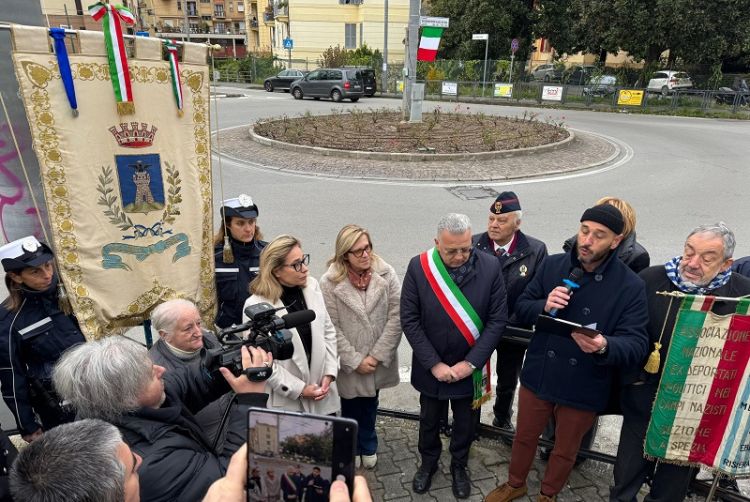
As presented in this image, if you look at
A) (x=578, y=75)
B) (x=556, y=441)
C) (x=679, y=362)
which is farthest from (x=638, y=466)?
(x=578, y=75)

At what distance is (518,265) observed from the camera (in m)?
3.48

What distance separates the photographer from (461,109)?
23562 mm

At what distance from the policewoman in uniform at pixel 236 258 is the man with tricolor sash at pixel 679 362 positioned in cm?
260

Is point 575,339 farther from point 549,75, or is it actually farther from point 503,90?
point 549,75

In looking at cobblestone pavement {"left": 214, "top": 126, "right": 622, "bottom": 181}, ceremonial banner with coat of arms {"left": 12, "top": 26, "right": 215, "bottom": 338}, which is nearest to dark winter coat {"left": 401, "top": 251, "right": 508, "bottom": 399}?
ceremonial banner with coat of arms {"left": 12, "top": 26, "right": 215, "bottom": 338}

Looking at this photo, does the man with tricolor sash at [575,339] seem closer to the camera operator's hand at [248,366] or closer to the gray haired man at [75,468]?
the camera operator's hand at [248,366]

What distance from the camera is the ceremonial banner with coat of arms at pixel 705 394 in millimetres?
2559

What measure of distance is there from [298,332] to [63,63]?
6.38ft

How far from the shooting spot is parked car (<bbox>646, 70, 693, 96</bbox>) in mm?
24047

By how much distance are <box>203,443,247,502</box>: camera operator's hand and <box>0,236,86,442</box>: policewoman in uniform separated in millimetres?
1758

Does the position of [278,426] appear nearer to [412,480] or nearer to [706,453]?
[412,480]

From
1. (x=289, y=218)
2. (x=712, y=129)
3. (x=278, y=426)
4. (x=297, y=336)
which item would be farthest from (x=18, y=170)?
(x=712, y=129)

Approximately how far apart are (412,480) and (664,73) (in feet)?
97.3

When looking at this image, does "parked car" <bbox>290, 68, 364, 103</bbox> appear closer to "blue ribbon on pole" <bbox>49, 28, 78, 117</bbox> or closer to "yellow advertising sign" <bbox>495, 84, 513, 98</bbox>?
"yellow advertising sign" <bbox>495, 84, 513, 98</bbox>
